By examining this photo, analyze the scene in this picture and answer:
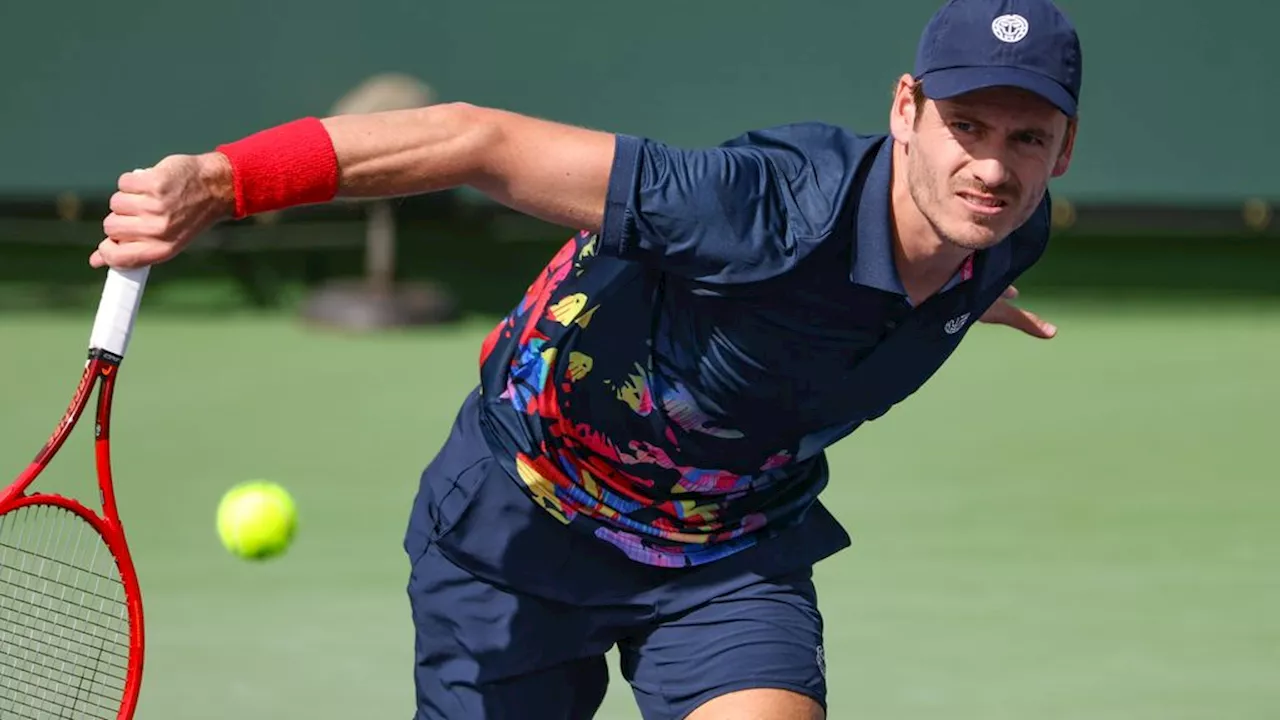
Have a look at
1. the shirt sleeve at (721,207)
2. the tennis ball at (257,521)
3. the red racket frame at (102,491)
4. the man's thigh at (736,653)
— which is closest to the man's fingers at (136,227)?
the red racket frame at (102,491)

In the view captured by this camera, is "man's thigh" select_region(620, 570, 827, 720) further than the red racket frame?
Yes

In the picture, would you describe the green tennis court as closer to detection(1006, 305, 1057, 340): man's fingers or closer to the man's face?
detection(1006, 305, 1057, 340): man's fingers

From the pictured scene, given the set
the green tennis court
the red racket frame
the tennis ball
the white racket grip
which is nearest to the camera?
the white racket grip

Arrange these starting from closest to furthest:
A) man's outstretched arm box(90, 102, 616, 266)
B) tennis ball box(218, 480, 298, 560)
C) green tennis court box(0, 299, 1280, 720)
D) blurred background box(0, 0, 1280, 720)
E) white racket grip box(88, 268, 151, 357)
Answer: man's outstretched arm box(90, 102, 616, 266)
white racket grip box(88, 268, 151, 357)
tennis ball box(218, 480, 298, 560)
green tennis court box(0, 299, 1280, 720)
blurred background box(0, 0, 1280, 720)

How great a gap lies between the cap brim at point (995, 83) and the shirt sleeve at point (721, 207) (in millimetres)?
199

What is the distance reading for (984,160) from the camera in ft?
9.36

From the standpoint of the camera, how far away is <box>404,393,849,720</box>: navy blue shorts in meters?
3.31

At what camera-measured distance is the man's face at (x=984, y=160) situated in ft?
9.37

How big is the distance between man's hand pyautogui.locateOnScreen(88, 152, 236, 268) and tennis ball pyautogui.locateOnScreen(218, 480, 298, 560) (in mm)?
1932

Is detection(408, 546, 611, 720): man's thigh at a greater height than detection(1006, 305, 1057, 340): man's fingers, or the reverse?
detection(1006, 305, 1057, 340): man's fingers

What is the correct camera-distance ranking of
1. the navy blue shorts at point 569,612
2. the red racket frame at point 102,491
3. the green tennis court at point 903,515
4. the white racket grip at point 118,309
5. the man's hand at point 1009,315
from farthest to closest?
1. the green tennis court at point 903,515
2. the man's hand at point 1009,315
3. the navy blue shorts at point 569,612
4. the red racket frame at point 102,491
5. the white racket grip at point 118,309

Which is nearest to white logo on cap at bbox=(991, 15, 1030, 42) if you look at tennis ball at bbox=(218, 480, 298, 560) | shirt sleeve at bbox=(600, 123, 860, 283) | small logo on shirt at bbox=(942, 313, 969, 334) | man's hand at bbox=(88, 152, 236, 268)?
shirt sleeve at bbox=(600, 123, 860, 283)

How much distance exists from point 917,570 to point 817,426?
265 centimetres

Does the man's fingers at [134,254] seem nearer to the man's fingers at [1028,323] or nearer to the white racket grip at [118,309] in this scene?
the white racket grip at [118,309]
